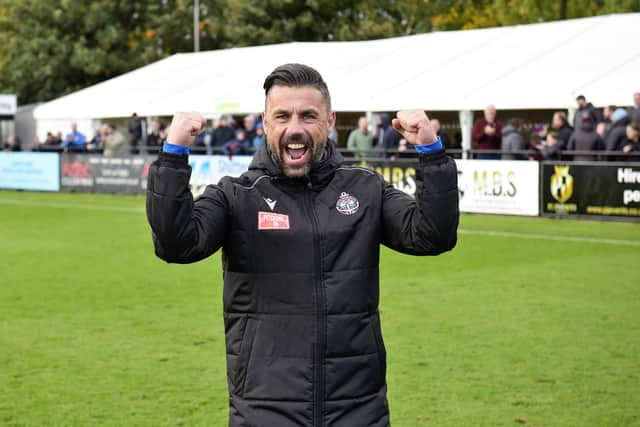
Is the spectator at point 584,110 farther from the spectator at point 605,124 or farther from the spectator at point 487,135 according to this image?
the spectator at point 487,135

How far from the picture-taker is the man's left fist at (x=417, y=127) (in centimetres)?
369

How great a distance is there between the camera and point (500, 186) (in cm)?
2228

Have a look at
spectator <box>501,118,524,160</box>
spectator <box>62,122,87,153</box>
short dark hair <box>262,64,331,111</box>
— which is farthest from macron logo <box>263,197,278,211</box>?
spectator <box>62,122,87,153</box>

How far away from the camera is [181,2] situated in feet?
204

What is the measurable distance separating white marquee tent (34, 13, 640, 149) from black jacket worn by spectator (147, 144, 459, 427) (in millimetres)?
20482

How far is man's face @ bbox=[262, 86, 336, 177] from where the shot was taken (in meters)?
3.67

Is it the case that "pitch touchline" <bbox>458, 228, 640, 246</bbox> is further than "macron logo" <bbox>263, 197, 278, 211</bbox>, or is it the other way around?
"pitch touchline" <bbox>458, 228, 640, 246</bbox>

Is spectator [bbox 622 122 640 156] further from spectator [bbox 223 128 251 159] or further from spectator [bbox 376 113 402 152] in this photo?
spectator [bbox 223 128 251 159]

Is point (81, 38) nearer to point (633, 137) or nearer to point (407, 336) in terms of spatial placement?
point (633, 137)

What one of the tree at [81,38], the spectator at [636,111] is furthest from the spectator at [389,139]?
the tree at [81,38]

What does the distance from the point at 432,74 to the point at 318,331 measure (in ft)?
83.2

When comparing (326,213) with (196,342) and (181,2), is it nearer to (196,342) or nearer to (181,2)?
(196,342)

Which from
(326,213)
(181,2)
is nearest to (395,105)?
(326,213)

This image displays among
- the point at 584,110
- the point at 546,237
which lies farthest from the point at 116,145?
the point at 546,237
